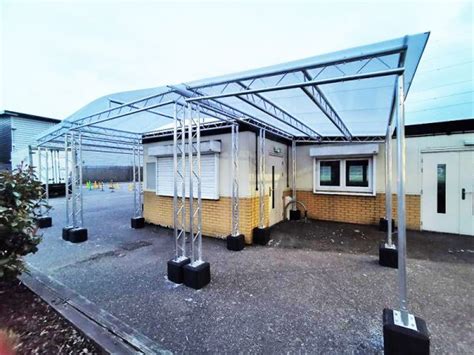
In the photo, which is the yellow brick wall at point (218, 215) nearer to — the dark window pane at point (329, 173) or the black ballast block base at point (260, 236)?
the black ballast block base at point (260, 236)

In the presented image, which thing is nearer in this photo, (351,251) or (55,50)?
(351,251)

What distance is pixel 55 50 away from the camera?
5457mm

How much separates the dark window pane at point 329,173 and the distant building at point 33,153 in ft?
43.9

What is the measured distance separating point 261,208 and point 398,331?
3.71 meters

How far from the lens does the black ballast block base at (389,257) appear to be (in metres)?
3.93

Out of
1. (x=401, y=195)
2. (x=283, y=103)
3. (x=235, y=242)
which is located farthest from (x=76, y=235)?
(x=401, y=195)

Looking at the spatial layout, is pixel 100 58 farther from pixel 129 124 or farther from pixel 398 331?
pixel 398 331

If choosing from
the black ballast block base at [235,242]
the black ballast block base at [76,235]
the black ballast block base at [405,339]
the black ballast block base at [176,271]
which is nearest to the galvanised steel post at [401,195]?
the black ballast block base at [405,339]

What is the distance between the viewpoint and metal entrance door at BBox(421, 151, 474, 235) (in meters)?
5.64

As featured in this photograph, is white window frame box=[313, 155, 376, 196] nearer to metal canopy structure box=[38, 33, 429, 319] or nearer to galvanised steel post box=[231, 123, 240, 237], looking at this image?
metal canopy structure box=[38, 33, 429, 319]

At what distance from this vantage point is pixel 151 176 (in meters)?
7.41

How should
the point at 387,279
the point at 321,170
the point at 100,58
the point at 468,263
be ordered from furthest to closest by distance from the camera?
the point at 321,170
the point at 100,58
the point at 468,263
the point at 387,279

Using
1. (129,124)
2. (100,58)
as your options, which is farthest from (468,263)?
(100,58)

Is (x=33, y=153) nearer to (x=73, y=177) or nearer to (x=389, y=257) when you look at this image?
(x=73, y=177)
